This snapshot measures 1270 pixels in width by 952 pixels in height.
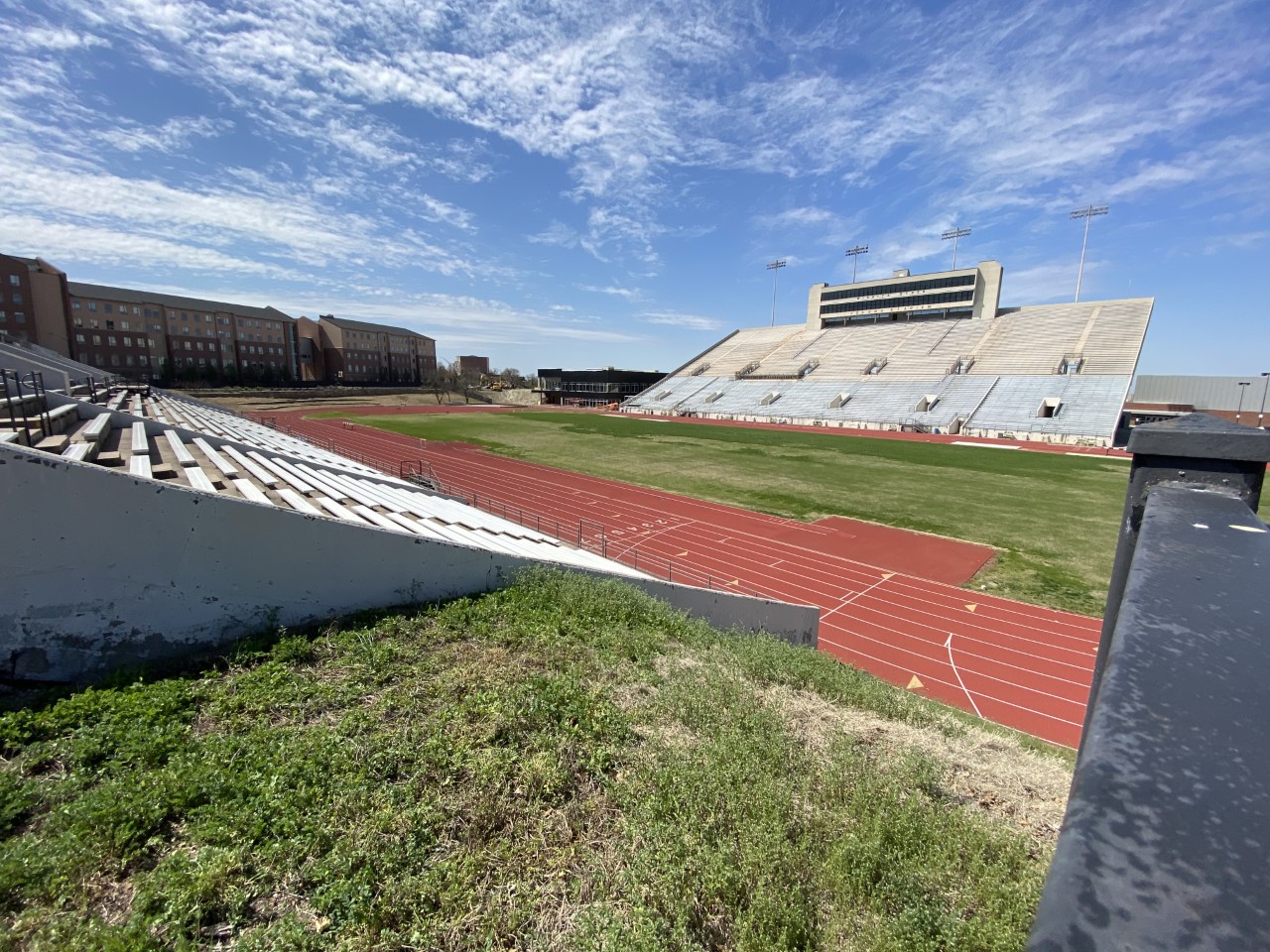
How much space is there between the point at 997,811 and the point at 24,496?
8431 mm

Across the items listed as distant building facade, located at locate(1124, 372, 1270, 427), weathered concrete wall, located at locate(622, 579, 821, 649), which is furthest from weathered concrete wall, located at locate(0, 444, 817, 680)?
distant building facade, located at locate(1124, 372, 1270, 427)

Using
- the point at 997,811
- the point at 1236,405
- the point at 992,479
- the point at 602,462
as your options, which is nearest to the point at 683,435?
the point at 602,462

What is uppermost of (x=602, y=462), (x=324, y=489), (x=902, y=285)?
(x=902, y=285)

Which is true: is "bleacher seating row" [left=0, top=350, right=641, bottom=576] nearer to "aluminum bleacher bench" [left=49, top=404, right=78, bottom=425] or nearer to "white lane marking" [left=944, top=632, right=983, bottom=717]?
"aluminum bleacher bench" [left=49, top=404, right=78, bottom=425]

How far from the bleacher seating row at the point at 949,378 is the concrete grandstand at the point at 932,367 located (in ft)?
0.49

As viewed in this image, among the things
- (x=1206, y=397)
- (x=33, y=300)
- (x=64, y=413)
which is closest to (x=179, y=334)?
(x=33, y=300)

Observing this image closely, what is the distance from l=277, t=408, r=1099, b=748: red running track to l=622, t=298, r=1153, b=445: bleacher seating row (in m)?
41.6

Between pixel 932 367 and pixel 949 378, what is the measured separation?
3.71 m

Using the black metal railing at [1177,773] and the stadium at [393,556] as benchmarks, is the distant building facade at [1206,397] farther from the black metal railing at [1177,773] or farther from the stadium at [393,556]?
the black metal railing at [1177,773]

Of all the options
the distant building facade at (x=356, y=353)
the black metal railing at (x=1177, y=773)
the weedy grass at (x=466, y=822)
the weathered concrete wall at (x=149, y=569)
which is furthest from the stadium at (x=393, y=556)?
the distant building facade at (x=356, y=353)

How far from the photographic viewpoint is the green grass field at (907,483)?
16.8 metres

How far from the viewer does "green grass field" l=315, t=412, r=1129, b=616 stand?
16828 millimetres

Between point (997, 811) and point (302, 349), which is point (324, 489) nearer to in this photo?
point (997, 811)

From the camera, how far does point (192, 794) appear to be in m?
3.60
